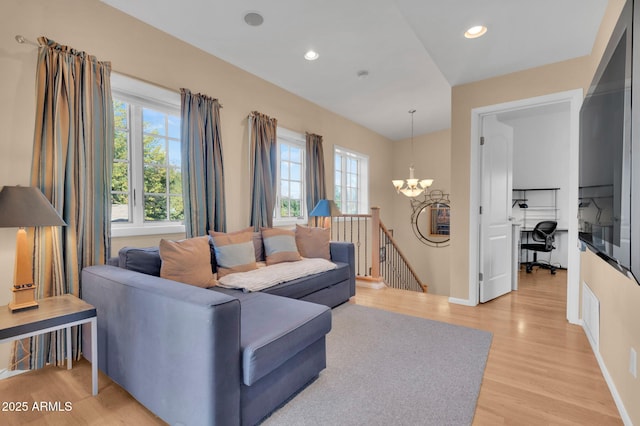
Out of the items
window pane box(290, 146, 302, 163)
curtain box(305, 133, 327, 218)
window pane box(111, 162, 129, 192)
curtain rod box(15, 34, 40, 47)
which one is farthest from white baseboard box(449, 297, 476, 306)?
curtain rod box(15, 34, 40, 47)

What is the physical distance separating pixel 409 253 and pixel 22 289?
6.93 meters

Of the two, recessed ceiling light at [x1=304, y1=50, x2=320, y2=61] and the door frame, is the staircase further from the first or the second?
recessed ceiling light at [x1=304, y1=50, x2=320, y2=61]

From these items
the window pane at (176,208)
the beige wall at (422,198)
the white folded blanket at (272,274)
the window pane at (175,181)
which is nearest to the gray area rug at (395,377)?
the white folded blanket at (272,274)

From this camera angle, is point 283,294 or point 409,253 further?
point 409,253

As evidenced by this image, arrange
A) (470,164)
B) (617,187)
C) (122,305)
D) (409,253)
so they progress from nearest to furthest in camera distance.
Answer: (617,187)
(122,305)
(470,164)
(409,253)

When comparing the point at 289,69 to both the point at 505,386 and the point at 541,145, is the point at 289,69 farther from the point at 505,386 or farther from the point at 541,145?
the point at 541,145

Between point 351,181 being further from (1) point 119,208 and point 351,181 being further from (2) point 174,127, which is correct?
(1) point 119,208

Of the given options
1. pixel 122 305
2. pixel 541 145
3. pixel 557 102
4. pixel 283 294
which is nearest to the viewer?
pixel 122 305

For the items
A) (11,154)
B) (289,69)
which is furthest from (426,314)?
(11,154)

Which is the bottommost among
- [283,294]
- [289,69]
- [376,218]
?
[283,294]

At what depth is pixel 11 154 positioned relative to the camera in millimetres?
2074

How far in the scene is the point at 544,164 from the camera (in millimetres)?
5852

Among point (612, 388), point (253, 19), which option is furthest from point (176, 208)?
point (612, 388)

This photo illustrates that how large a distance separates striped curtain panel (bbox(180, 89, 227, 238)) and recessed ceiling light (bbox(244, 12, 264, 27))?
86 cm
